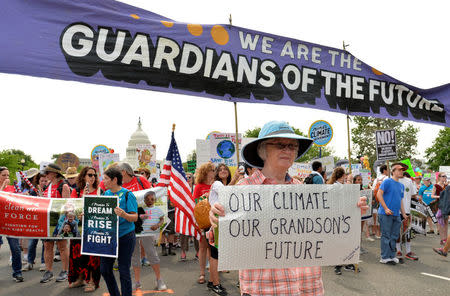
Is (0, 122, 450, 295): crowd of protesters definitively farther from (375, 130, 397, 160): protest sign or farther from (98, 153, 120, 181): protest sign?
(98, 153, 120, 181): protest sign

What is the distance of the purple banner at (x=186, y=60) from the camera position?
335 centimetres

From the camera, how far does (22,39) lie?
3.29 m

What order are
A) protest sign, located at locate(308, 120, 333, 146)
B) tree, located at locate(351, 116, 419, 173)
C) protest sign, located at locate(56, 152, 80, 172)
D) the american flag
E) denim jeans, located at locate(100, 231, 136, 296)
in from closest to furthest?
denim jeans, located at locate(100, 231, 136, 296) → the american flag → protest sign, located at locate(308, 120, 333, 146) → protest sign, located at locate(56, 152, 80, 172) → tree, located at locate(351, 116, 419, 173)

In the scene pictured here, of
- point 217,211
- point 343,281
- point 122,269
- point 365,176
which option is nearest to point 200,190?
point 122,269

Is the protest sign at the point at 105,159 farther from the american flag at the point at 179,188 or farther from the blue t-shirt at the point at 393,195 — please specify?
the blue t-shirt at the point at 393,195

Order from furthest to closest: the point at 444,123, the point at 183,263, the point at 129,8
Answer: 1. the point at 183,263
2. the point at 444,123
3. the point at 129,8

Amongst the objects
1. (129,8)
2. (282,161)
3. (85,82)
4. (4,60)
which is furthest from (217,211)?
(129,8)

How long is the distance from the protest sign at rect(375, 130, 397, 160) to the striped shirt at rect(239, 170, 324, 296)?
7687mm

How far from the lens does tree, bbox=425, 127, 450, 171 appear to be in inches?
1940

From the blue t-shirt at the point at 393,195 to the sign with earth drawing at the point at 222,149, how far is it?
4.27 meters

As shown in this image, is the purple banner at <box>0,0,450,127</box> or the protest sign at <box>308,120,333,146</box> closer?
the purple banner at <box>0,0,450,127</box>

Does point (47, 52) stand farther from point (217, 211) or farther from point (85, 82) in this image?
point (217, 211)

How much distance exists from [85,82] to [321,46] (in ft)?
10.6

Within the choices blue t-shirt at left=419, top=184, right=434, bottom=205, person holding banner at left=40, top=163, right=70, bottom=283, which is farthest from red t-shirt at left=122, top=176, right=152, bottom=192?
blue t-shirt at left=419, top=184, right=434, bottom=205
